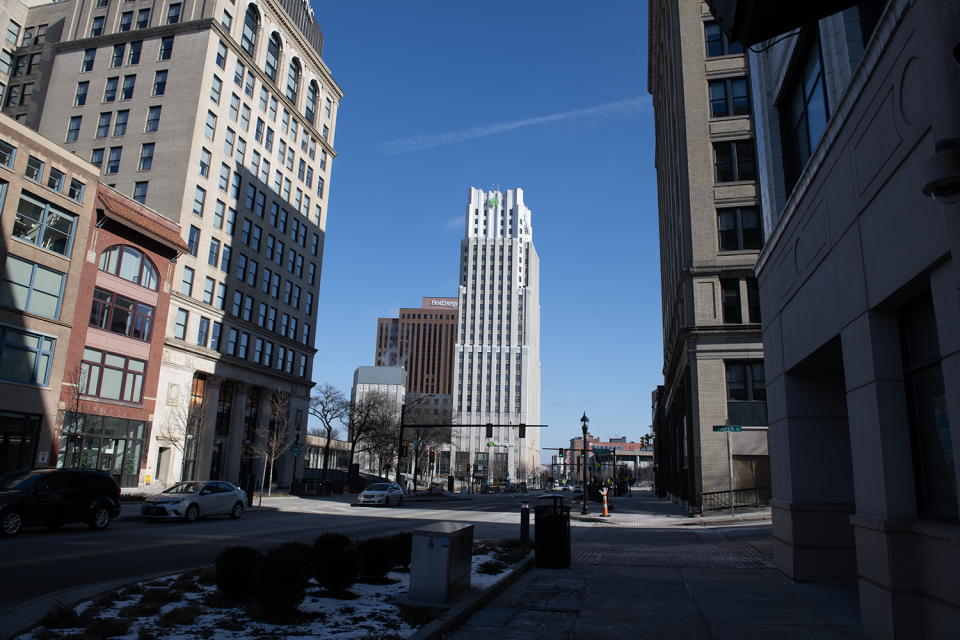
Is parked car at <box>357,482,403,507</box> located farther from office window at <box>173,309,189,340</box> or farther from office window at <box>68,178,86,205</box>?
office window at <box>68,178,86,205</box>

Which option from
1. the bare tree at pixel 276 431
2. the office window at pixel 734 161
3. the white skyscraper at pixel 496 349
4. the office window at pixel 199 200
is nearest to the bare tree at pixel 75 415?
the bare tree at pixel 276 431

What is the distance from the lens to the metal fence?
28891mm

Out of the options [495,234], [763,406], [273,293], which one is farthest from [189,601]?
[495,234]

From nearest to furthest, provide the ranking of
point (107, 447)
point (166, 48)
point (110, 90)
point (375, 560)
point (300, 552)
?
point (300, 552)
point (375, 560)
point (107, 447)
point (166, 48)
point (110, 90)

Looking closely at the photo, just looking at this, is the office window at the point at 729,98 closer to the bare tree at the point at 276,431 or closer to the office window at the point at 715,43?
the office window at the point at 715,43

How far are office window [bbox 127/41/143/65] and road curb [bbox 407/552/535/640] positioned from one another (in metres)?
58.0

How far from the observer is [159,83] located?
51344 mm

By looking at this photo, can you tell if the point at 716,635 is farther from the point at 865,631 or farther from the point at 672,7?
the point at 672,7

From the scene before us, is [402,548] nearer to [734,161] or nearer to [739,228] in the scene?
[739,228]

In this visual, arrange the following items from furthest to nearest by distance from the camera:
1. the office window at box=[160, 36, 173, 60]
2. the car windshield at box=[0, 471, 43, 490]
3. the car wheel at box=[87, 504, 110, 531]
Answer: the office window at box=[160, 36, 173, 60]
the car wheel at box=[87, 504, 110, 531]
the car windshield at box=[0, 471, 43, 490]

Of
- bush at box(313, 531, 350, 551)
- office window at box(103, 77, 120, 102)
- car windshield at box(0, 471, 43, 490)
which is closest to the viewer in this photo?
bush at box(313, 531, 350, 551)

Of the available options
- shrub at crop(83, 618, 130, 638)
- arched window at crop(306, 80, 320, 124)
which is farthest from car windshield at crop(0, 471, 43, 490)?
arched window at crop(306, 80, 320, 124)

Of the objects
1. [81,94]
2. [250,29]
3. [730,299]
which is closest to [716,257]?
[730,299]

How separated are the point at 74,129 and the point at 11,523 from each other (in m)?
47.9
